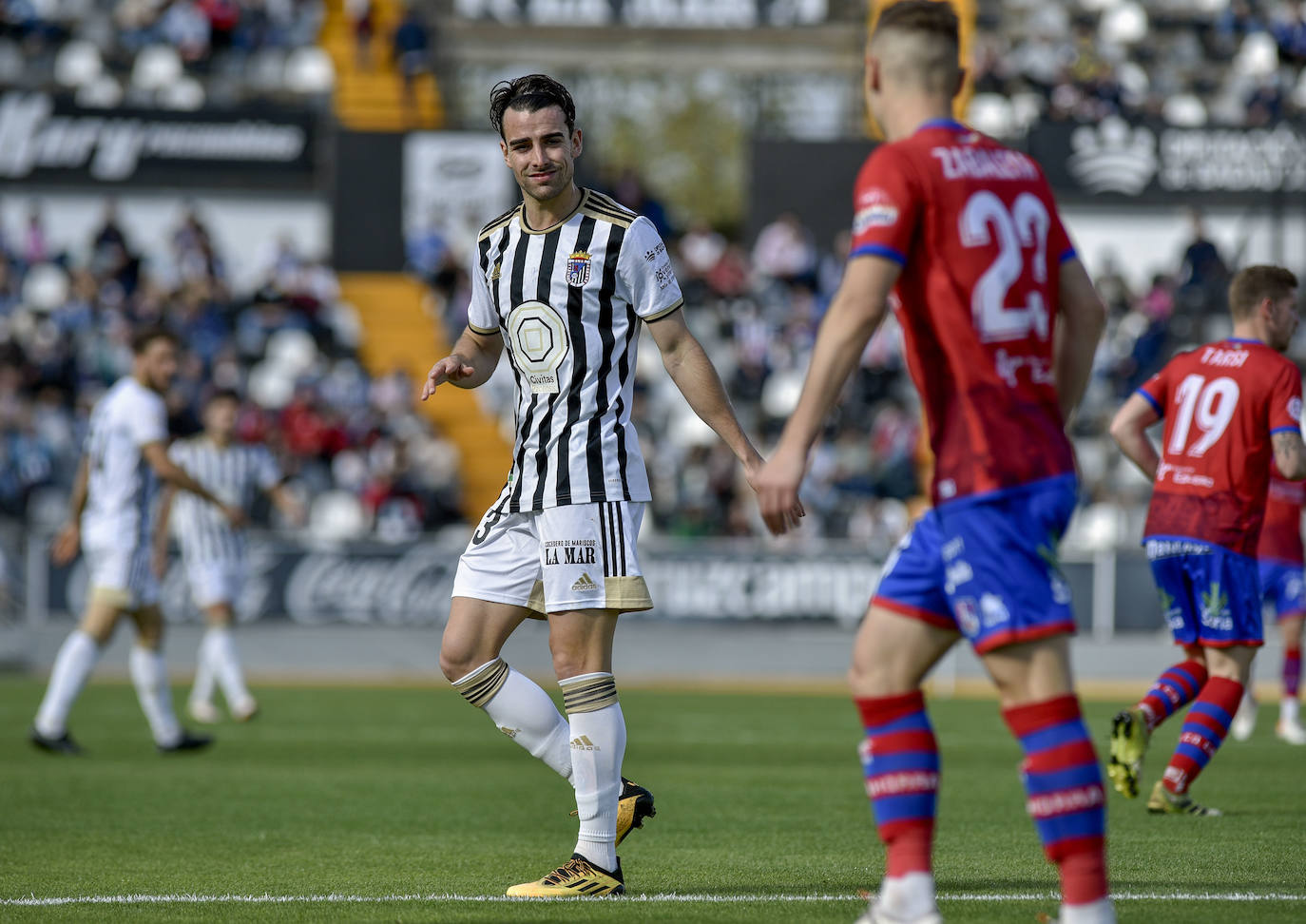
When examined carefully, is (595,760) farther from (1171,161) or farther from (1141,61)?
(1141,61)

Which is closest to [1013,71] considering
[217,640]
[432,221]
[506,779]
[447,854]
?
[432,221]

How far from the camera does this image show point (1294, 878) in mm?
5617

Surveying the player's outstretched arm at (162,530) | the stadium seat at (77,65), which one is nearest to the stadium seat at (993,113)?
the stadium seat at (77,65)

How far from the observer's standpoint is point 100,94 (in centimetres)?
2744

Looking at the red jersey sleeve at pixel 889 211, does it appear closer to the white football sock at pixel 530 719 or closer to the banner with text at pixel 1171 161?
the white football sock at pixel 530 719

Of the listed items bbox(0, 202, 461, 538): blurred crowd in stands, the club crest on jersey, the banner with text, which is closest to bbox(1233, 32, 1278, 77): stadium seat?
the banner with text

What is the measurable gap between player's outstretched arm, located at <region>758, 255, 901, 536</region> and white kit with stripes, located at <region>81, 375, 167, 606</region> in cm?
745

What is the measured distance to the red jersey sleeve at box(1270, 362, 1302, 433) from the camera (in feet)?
23.9

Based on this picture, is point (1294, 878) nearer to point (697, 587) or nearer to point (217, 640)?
point (217, 640)

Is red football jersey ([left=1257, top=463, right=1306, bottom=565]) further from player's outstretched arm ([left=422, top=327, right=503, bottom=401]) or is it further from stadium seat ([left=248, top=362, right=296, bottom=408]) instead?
stadium seat ([left=248, top=362, right=296, bottom=408])

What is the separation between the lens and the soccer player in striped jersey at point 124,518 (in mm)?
10453

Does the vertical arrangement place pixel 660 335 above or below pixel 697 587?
above

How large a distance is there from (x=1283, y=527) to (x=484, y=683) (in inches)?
309

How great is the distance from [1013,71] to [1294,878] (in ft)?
74.1
